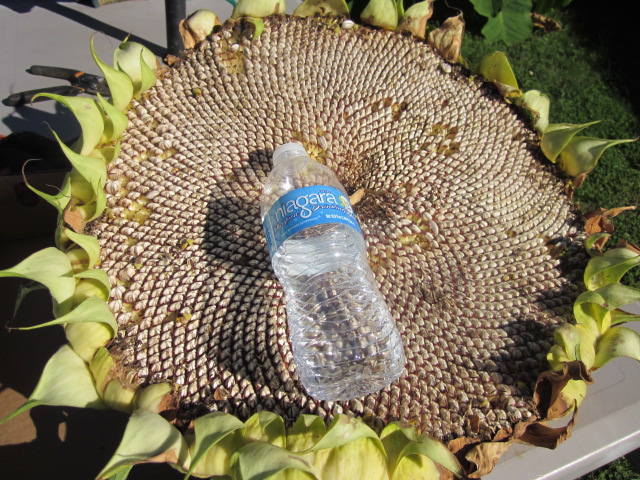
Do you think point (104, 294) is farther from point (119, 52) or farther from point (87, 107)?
point (119, 52)

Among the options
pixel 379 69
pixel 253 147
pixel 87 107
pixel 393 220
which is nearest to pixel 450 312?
pixel 393 220

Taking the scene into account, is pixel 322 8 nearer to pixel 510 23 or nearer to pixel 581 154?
pixel 581 154

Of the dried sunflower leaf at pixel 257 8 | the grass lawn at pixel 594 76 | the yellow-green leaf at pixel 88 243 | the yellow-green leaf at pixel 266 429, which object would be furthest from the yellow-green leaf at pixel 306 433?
the grass lawn at pixel 594 76

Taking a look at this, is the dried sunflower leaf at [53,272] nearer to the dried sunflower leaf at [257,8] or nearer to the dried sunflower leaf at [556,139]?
the dried sunflower leaf at [257,8]

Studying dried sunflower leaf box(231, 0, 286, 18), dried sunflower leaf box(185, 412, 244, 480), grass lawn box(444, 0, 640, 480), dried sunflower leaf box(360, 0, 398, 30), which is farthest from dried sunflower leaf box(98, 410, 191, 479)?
grass lawn box(444, 0, 640, 480)

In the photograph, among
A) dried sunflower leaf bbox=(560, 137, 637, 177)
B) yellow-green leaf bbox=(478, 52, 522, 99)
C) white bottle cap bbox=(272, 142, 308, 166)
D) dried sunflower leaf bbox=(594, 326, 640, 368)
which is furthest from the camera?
yellow-green leaf bbox=(478, 52, 522, 99)

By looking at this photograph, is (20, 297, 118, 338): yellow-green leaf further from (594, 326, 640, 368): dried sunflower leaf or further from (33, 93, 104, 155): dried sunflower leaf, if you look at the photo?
(594, 326, 640, 368): dried sunflower leaf
